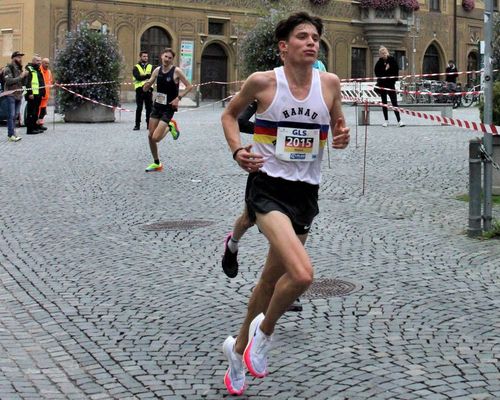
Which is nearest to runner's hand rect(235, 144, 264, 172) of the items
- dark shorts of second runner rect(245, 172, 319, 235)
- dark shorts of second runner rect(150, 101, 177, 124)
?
dark shorts of second runner rect(245, 172, 319, 235)

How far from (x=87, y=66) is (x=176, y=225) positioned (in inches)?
719

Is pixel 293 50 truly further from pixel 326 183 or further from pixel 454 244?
pixel 326 183

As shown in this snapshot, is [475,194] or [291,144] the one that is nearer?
[291,144]

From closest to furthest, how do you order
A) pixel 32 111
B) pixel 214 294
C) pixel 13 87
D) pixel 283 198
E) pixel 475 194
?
pixel 283 198
pixel 214 294
pixel 475 194
pixel 13 87
pixel 32 111

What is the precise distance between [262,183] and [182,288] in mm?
2421

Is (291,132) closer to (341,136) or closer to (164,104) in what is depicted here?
(341,136)

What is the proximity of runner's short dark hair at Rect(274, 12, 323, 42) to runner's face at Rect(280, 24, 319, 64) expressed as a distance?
27 millimetres

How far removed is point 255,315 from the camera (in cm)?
519

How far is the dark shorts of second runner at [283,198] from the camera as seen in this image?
201 inches

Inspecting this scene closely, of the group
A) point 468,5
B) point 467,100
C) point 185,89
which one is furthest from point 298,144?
point 468,5

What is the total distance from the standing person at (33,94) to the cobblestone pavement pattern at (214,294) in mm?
8712

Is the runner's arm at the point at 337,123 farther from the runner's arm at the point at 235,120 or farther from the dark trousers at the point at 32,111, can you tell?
the dark trousers at the point at 32,111

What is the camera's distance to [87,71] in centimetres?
2769

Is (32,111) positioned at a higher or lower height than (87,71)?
lower
